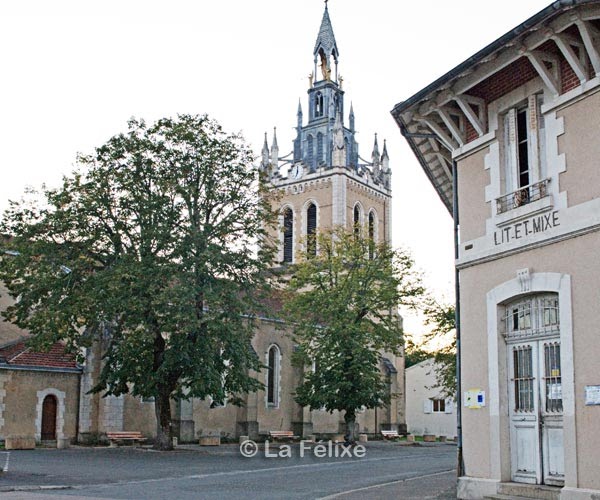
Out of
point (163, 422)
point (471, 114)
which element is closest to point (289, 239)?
point (163, 422)

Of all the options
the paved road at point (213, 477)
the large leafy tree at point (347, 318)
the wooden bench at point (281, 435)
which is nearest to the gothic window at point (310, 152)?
the large leafy tree at point (347, 318)

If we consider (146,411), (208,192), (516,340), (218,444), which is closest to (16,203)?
(208,192)

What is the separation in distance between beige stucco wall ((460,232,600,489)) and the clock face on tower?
2013 inches

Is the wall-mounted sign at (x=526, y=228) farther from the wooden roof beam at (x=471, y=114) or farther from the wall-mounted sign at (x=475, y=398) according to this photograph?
the wall-mounted sign at (x=475, y=398)

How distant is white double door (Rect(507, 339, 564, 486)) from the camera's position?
464 inches

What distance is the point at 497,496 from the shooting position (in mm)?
12312

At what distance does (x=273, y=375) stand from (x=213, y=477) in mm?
27040

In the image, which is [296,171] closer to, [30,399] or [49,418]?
[49,418]

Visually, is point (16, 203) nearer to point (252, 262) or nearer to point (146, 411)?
point (252, 262)

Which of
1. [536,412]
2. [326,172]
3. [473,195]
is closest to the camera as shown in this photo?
[536,412]

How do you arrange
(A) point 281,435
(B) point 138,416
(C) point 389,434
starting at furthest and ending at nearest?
(C) point 389,434
(A) point 281,435
(B) point 138,416

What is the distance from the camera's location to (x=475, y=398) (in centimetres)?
1328

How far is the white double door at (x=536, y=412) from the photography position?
11781mm

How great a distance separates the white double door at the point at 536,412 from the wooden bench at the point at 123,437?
25.8m
